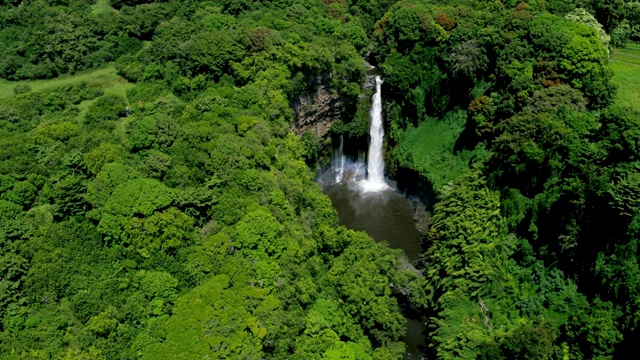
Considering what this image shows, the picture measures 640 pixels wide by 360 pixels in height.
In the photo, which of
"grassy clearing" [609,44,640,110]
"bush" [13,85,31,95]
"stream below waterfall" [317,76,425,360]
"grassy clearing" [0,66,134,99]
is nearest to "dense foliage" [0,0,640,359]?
"bush" [13,85,31,95]

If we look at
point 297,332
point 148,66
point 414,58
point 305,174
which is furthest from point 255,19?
point 297,332

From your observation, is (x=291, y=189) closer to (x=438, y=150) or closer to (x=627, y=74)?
(x=438, y=150)

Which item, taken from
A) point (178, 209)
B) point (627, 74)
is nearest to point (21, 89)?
point (178, 209)

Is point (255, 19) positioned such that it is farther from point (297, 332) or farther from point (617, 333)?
point (617, 333)

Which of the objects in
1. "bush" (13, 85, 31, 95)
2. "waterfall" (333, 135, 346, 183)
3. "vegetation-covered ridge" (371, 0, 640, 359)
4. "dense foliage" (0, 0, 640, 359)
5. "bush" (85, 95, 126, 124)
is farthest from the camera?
"waterfall" (333, 135, 346, 183)

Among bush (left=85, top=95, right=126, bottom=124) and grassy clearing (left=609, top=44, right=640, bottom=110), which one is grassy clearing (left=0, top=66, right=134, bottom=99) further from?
grassy clearing (left=609, top=44, right=640, bottom=110)

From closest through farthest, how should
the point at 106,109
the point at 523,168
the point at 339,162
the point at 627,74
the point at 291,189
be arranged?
the point at 291,189
the point at 523,168
the point at 106,109
the point at 627,74
the point at 339,162
